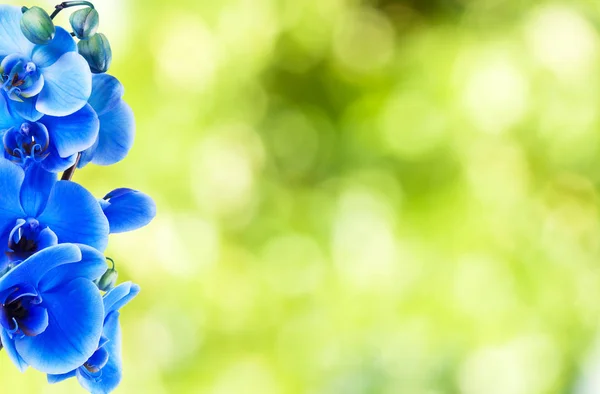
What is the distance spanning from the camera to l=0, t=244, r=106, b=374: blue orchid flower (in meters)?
0.32

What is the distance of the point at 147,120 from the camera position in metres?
1.96

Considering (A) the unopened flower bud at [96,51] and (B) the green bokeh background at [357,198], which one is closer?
(A) the unopened flower bud at [96,51]

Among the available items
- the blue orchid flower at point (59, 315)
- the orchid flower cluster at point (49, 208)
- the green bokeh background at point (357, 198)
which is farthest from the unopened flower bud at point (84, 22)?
the green bokeh background at point (357, 198)

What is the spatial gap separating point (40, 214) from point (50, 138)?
0.12 feet

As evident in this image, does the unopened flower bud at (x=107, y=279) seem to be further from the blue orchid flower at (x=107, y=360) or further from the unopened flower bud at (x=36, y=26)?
the unopened flower bud at (x=36, y=26)

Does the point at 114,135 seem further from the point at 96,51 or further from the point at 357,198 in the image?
the point at 357,198

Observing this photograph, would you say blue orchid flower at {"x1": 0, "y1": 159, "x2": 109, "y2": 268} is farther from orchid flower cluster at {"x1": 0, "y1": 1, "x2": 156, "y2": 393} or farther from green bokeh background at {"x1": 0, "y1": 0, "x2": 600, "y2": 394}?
green bokeh background at {"x1": 0, "y1": 0, "x2": 600, "y2": 394}

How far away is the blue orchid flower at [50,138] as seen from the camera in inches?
13.2

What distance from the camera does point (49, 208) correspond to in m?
0.33

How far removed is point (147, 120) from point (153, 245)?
0.34 m

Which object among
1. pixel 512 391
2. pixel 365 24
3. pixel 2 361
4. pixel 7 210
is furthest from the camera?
pixel 365 24

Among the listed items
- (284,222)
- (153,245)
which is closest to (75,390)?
(153,245)

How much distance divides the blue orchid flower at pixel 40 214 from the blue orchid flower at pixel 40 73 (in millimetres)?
32

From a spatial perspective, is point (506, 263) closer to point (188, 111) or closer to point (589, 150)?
point (589, 150)
